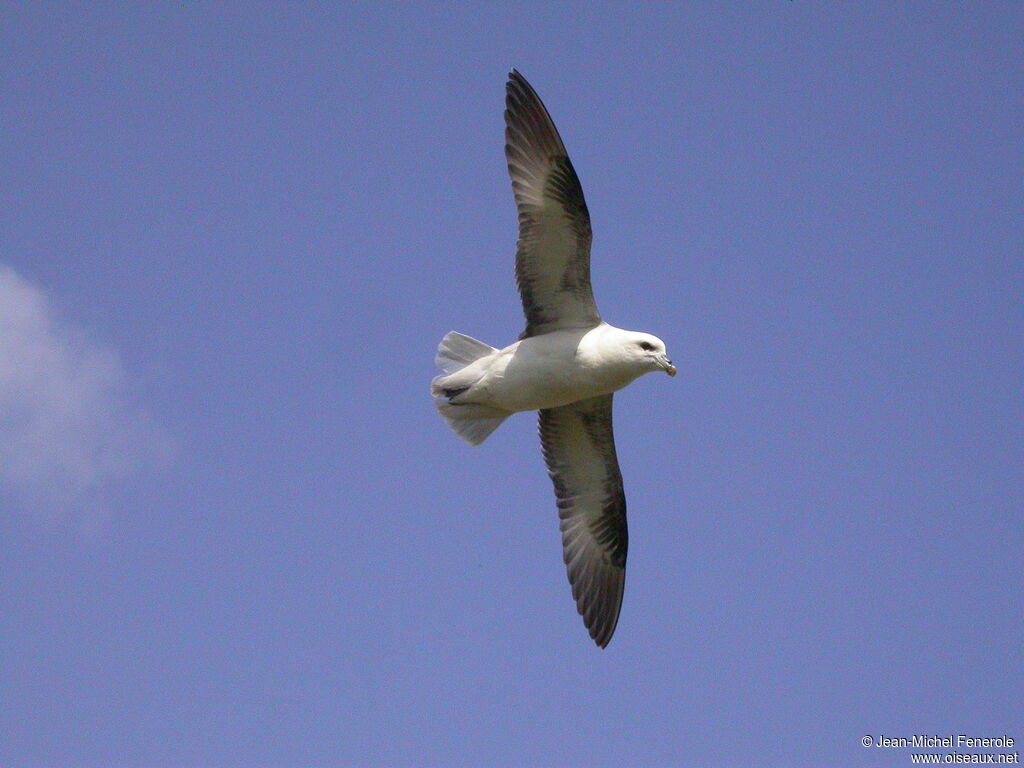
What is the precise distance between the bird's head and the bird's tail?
1196 mm

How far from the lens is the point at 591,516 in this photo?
33.2 ft

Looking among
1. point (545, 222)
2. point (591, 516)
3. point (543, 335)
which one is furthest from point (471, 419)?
point (545, 222)

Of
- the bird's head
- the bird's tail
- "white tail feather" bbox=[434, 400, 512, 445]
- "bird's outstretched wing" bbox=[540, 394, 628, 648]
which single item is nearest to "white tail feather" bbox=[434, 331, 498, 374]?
the bird's tail

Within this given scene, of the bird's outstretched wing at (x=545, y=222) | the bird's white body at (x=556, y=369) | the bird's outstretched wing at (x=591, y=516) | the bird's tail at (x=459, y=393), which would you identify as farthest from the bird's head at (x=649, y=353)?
the bird's outstretched wing at (x=591, y=516)

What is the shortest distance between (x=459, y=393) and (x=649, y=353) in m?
1.55

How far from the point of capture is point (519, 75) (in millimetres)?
8820

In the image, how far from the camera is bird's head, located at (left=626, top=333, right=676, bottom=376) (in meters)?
8.38

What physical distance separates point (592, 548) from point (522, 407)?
1699 millimetres

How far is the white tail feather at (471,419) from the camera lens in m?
9.19

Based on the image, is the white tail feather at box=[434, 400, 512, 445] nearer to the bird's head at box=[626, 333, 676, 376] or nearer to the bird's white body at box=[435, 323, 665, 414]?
the bird's white body at box=[435, 323, 665, 414]

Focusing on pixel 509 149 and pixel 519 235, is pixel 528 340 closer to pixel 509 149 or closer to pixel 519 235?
pixel 519 235

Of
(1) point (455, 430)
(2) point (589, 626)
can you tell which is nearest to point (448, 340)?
(1) point (455, 430)

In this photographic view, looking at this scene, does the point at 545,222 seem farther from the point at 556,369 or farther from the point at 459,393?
the point at 459,393

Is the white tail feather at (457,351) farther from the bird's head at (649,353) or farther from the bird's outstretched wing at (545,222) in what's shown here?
the bird's head at (649,353)
